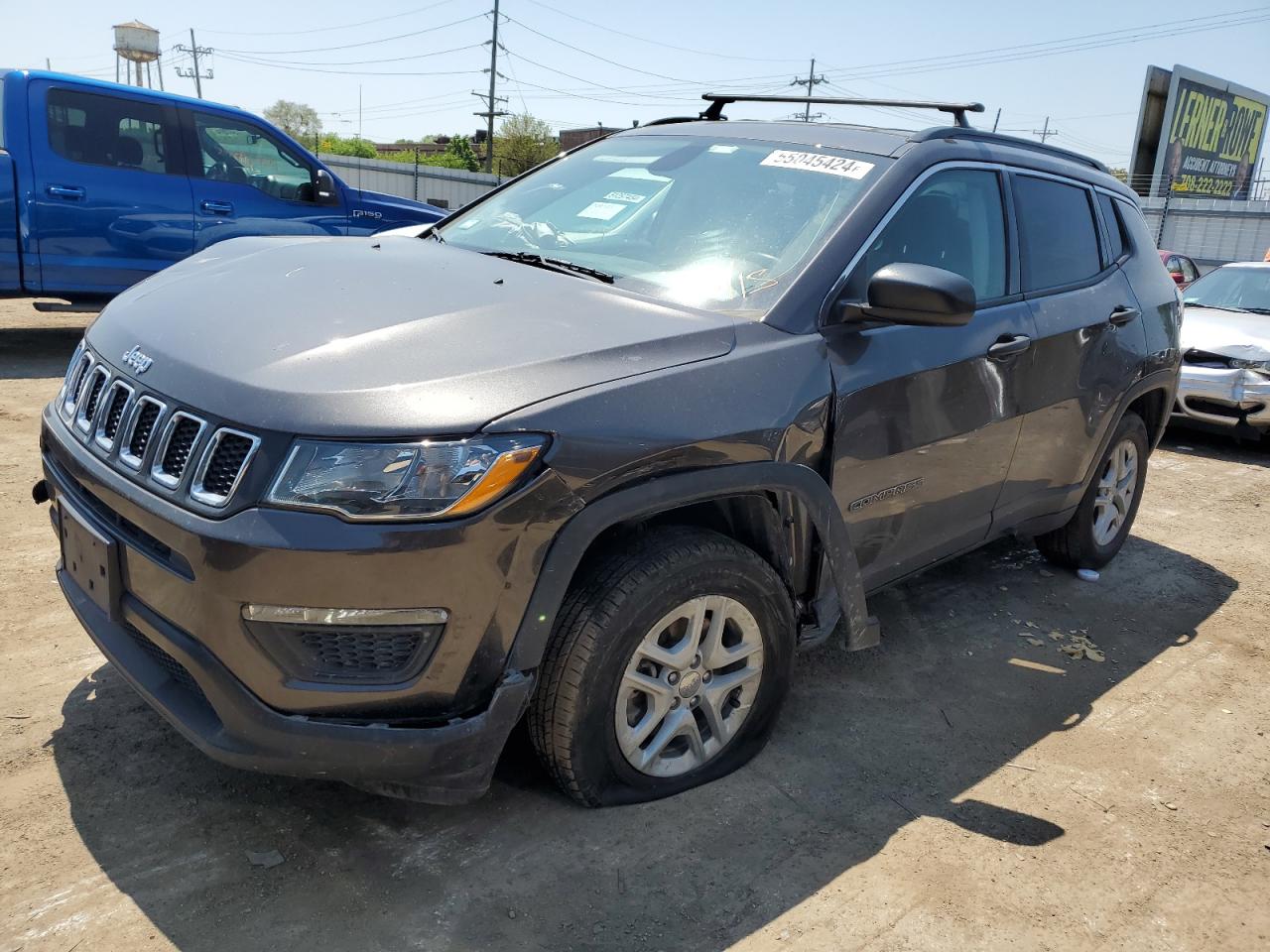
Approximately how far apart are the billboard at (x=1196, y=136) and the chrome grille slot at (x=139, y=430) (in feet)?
112

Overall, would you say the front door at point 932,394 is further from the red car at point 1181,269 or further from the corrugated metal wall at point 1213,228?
the corrugated metal wall at point 1213,228

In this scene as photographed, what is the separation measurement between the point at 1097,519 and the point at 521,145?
61925 mm

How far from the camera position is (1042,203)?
398 cm

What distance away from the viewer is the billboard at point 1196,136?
115 feet

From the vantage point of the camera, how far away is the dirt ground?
2340 mm

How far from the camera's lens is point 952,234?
137 inches

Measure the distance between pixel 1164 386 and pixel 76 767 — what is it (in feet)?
15.3

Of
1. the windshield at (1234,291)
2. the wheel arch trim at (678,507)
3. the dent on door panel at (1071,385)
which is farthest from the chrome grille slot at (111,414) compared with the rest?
the windshield at (1234,291)

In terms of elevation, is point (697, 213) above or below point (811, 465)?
above

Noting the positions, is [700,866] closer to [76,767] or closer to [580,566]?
[580,566]

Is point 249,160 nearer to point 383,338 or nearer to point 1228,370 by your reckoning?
point 383,338

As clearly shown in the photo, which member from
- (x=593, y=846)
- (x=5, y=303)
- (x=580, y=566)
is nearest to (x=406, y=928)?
(x=593, y=846)

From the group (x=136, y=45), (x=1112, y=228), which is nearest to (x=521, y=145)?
(x=136, y=45)

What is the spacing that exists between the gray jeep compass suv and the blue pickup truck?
189 inches
